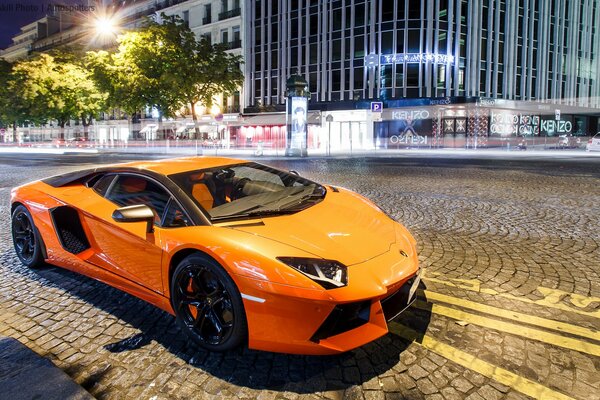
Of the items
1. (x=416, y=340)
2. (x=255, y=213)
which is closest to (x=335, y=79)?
(x=255, y=213)

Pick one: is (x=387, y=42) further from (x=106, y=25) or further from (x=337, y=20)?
(x=106, y=25)

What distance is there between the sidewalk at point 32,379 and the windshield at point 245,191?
1240 mm

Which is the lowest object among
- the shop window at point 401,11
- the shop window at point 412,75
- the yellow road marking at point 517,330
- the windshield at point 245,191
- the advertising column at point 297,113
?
the yellow road marking at point 517,330

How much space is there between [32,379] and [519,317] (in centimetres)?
320

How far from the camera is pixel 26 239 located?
4.55 metres

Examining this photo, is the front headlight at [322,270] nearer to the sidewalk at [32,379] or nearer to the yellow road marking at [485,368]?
the yellow road marking at [485,368]

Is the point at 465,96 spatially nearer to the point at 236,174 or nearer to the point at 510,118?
the point at 510,118

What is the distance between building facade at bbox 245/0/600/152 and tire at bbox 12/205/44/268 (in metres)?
35.3

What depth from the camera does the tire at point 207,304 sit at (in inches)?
103

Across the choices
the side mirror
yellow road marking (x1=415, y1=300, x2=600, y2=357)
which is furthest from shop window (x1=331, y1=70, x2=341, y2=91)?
the side mirror

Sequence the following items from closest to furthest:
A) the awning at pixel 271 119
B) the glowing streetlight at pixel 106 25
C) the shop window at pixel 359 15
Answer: the glowing streetlight at pixel 106 25 → the shop window at pixel 359 15 → the awning at pixel 271 119

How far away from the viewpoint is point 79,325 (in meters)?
3.26

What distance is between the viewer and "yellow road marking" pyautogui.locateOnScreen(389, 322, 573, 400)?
233 centimetres

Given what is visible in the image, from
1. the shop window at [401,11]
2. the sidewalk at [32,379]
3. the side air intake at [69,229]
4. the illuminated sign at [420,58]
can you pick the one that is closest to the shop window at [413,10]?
the shop window at [401,11]
